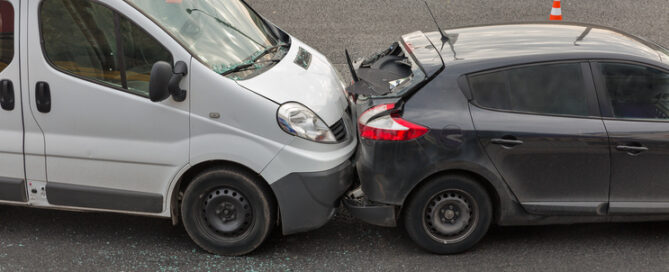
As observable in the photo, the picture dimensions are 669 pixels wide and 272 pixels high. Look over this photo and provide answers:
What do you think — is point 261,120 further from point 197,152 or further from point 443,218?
point 443,218

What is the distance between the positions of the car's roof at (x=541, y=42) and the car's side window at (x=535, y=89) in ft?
0.40

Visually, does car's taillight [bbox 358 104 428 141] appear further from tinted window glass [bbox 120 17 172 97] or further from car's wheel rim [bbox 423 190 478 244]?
tinted window glass [bbox 120 17 172 97]

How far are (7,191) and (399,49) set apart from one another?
298 centimetres

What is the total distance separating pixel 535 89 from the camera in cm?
485

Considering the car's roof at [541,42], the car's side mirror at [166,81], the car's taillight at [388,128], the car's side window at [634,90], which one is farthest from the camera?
the car's roof at [541,42]

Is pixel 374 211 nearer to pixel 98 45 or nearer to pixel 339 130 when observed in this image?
pixel 339 130

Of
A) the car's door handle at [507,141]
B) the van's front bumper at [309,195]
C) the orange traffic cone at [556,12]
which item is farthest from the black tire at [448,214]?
the orange traffic cone at [556,12]

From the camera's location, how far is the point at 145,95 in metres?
4.78

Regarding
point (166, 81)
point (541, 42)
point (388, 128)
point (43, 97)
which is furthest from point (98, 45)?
point (541, 42)

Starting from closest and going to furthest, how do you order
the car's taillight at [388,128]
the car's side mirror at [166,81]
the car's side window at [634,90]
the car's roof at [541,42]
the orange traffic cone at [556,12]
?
the car's side mirror at [166,81] → the car's taillight at [388,128] → the car's side window at [634,90] → the car's roof at [541,42] → the orange traffic cone at [556,12]

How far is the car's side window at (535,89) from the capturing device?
15.8ft

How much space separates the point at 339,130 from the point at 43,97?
196cm

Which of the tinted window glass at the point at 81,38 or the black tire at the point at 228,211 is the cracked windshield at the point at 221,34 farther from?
the black tire at the point at 228,211

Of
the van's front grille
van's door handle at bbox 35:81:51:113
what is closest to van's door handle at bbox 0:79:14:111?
van's door handle at bbox 35:81:51:113
